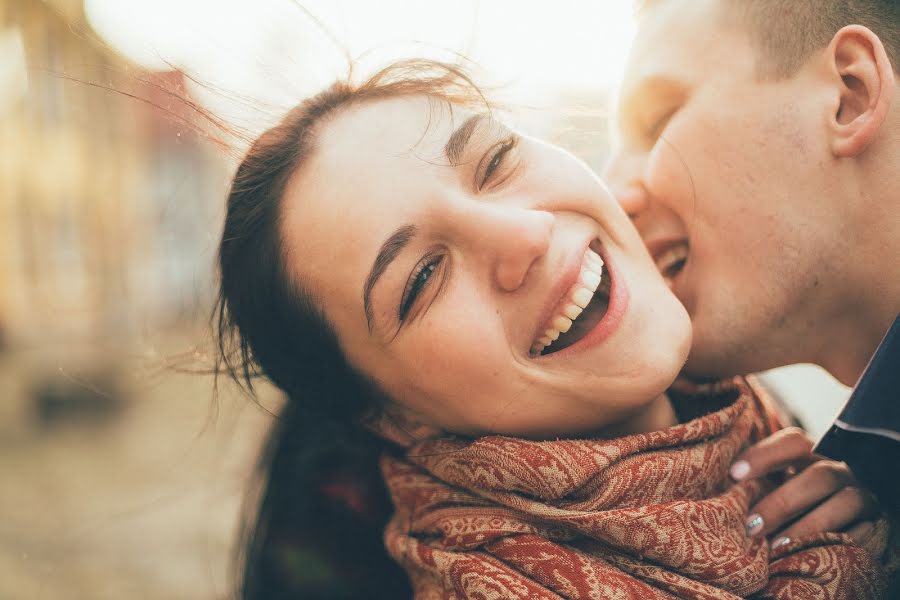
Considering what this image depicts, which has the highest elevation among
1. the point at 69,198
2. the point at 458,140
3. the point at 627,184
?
the point at 458,140

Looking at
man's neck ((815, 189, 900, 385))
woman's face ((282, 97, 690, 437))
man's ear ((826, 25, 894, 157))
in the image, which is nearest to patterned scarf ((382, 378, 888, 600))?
woman's face ((282, 97, 690, 437))

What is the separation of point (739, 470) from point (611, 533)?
47cm

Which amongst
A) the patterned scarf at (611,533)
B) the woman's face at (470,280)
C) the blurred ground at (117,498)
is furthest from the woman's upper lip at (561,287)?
the blurred ground at (117,498)

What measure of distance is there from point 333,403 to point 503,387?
559mm

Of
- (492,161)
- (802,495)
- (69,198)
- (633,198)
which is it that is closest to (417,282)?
(492,161)

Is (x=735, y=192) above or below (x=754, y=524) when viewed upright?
above

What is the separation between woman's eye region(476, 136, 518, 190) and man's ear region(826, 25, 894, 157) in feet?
2.46

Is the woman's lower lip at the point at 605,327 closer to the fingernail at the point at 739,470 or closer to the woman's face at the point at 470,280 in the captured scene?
the woman's face at the point at 470,280

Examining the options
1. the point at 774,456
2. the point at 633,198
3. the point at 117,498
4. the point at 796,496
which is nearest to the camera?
the point at 796,496

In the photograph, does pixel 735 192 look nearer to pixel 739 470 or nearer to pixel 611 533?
pixel 739 470

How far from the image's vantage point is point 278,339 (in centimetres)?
167

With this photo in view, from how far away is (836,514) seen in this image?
143 cm

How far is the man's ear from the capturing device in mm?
1454

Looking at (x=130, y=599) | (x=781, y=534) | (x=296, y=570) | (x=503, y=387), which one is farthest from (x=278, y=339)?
(x=130, y=599)
